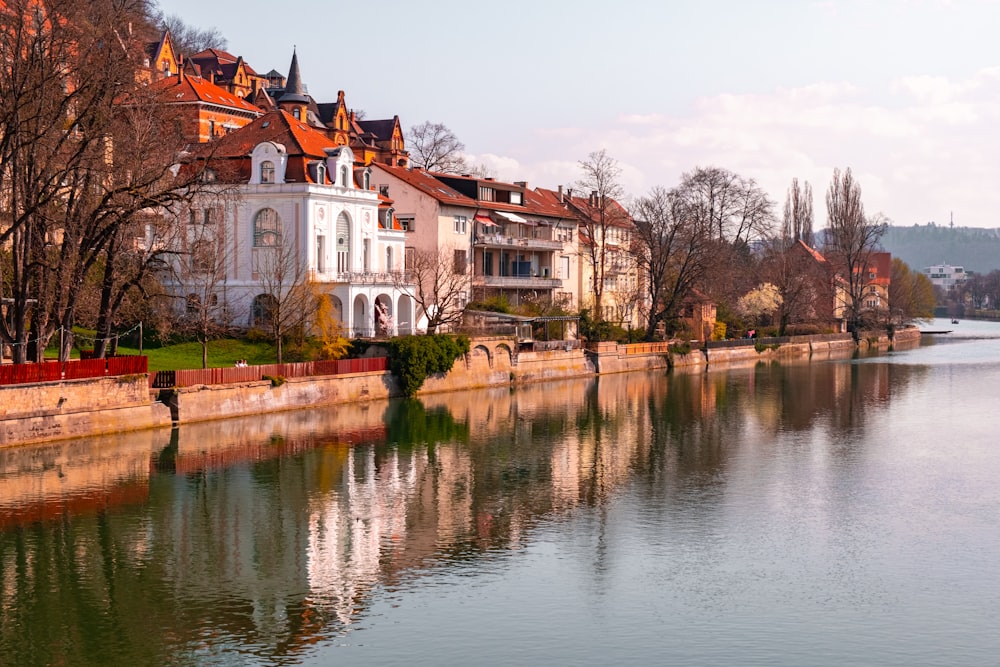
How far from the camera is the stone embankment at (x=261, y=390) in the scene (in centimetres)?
3769

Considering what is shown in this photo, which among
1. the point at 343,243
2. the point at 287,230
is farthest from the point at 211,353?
the point at 343,243

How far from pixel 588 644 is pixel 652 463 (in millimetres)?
18821

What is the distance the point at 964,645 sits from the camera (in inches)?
838

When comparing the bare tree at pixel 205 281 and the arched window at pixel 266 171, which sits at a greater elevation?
the arched window at pixel 266 171

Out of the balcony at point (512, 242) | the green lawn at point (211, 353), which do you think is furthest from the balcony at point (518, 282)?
the green lawn at point (211, 353)

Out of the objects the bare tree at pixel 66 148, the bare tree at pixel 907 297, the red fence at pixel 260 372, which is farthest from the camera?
the bare tree at pixel 907 297

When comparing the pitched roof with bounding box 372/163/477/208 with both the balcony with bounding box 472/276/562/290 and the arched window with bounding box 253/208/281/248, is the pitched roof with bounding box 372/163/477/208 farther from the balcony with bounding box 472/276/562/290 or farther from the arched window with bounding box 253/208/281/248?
the arched window with bounding box 253/208/281/248

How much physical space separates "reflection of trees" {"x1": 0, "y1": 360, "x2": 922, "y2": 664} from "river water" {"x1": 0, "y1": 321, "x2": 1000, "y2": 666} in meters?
0.10

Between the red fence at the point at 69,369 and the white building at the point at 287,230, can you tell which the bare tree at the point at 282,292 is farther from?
the red fence at the point at 69,369

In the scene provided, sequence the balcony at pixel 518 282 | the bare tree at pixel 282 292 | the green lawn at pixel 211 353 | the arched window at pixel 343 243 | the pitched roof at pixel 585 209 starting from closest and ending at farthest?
the green lawn at pixel 211 353, the bare tree at pixel 282 292, the arched window at pixel 343 243, the balcony at pixel 518 282, the pitched roof at pixel 585 209

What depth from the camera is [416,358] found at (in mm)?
55000

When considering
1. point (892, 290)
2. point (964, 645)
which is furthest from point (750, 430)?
point (892, 290)

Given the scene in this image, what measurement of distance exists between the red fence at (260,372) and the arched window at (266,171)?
1138 cm

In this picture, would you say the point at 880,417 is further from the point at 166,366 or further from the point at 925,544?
the point at 166,366
